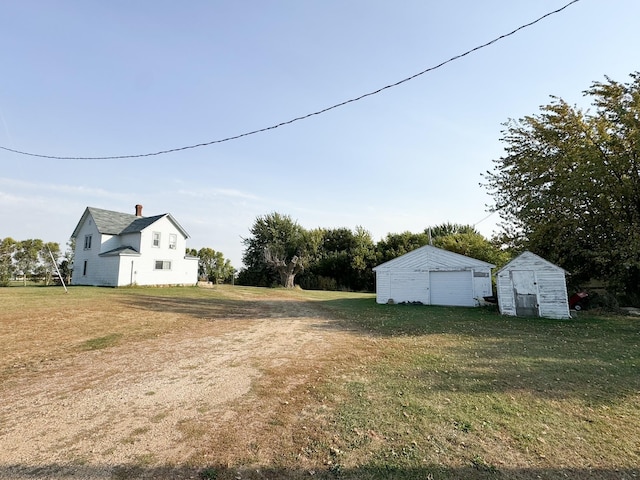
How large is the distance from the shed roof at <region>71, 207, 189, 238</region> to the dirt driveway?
2271 cm

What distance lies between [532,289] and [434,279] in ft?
17.9

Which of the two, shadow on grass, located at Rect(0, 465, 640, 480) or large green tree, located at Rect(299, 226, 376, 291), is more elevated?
large green tree, located at Rect(299, 226, 376, 291)

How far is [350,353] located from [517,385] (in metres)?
3.26

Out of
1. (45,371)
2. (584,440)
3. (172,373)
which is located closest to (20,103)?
(45,371)

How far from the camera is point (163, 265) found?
27.6 m

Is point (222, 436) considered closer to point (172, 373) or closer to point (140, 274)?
point (172, 373)

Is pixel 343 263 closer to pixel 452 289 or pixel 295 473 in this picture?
pixel 452 289

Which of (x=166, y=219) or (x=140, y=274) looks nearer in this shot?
(x=140, y=274)

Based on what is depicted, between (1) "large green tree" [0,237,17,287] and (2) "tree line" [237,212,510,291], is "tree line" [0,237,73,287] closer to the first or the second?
(1) "large green tree" [0,237,17,287]

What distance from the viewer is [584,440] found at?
3.47m

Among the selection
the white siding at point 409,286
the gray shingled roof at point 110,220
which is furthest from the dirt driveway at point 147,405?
the gray shingled roof at point 110,220

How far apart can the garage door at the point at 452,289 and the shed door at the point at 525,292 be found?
379 centimetres

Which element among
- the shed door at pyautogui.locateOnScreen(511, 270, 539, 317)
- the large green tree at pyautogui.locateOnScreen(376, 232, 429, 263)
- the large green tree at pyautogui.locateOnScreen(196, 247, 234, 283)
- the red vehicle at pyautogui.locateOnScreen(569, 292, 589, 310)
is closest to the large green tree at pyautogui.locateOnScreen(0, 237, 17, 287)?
the large green tree at pyautogui.locateOnScreen(196, 247, 234, 283)

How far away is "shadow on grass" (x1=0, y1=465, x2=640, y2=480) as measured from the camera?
9.02 feet
